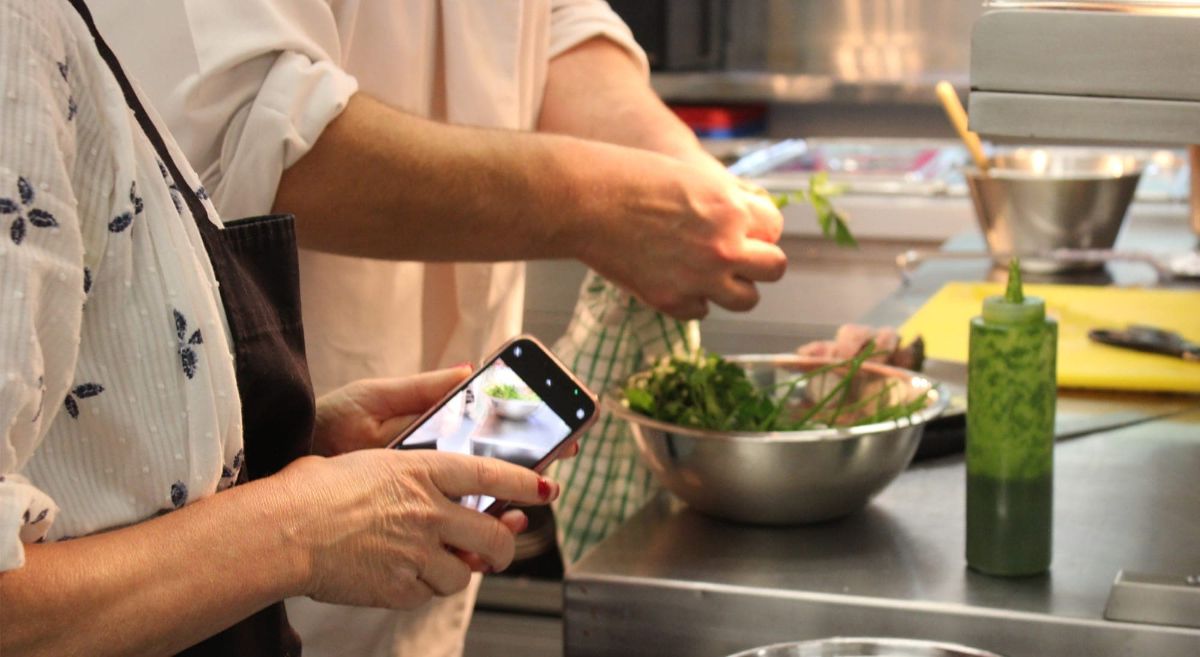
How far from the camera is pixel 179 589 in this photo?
0.77m

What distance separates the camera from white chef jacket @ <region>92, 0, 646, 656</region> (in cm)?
117

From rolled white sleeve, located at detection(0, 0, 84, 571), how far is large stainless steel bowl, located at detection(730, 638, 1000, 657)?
1.39 feet

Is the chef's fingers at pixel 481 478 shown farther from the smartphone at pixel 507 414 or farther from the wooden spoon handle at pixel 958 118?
the wooden spoon handle at pixel 958 118

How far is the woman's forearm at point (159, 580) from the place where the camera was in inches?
28.1

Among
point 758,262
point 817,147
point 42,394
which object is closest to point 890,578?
point 758,262

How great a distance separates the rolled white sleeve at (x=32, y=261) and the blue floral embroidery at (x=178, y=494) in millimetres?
78

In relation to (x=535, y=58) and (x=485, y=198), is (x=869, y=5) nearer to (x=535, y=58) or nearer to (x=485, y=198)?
(x=535, y=58)

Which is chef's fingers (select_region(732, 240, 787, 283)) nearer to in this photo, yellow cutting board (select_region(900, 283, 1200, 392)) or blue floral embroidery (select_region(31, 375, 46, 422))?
yellow cutting board (select_region(900, 283, 1200, 392))

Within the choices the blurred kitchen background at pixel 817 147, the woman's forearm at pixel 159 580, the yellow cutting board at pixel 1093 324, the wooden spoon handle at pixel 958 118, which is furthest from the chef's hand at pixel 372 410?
the blurred kitchen background at pixel 817 147

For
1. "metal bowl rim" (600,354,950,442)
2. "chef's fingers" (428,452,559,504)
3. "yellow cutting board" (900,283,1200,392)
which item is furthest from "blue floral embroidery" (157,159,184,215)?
"yellow cutting board" (900,283,1200,392)

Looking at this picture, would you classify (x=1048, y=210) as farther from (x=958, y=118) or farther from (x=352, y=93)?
(x=352, y=93)

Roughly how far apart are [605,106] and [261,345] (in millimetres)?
801

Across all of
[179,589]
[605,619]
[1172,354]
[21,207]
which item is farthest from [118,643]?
[1172,354]

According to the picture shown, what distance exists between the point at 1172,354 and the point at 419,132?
2.92ft
